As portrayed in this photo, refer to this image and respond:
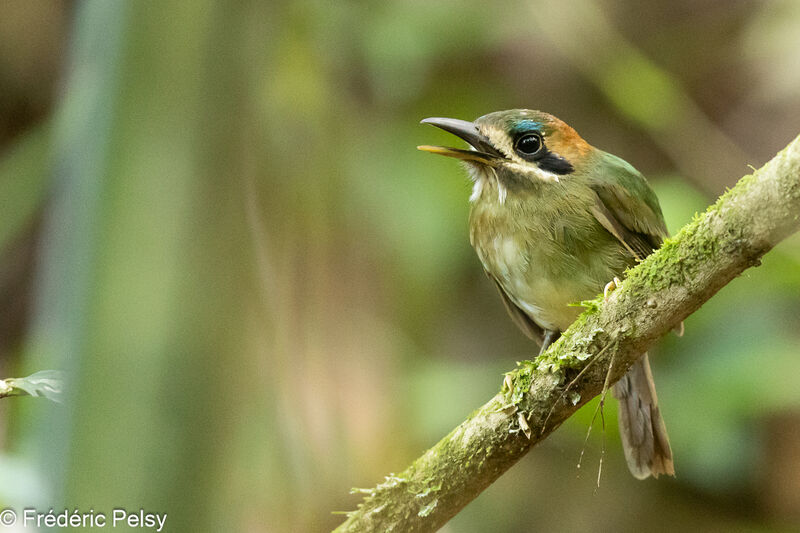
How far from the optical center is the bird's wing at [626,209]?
243 cm

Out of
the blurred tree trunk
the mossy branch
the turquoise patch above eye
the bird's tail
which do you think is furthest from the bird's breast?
the blurred tree trunk

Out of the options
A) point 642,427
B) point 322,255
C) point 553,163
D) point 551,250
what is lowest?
point 642,427

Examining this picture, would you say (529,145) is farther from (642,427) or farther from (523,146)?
(642,427)

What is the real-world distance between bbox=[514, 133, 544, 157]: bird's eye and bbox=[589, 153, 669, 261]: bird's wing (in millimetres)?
186

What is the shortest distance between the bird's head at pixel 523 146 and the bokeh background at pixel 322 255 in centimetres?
45

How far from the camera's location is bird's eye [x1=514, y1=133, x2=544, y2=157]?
7.86ft

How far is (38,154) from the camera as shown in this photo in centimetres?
111

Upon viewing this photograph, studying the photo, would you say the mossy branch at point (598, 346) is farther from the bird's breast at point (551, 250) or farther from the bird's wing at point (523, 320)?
the bird's wing at point (523, 320)

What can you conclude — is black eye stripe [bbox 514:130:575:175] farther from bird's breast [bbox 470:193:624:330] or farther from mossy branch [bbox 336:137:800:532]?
mossy branch [bbox 336:137:800:532]

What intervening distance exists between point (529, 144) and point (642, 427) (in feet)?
3.19

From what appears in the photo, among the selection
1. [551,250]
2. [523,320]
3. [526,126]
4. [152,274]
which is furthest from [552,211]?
[152,274]

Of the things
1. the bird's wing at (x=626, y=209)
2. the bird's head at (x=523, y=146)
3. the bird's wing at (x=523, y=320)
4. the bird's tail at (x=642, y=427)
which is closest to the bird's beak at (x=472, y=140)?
the bird's head at (x=523, y=146)

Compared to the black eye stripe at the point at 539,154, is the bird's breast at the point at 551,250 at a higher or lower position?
lower

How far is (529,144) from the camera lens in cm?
241
